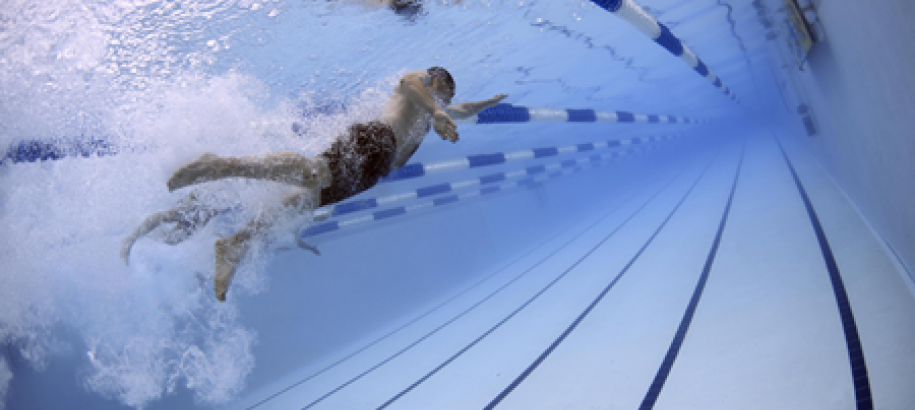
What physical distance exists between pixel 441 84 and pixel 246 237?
1612 mm

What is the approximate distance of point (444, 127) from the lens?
2834 millimetres

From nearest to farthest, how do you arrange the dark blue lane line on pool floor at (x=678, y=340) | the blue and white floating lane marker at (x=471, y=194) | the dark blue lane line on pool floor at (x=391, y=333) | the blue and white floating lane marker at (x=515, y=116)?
the dark blue lane line on pool floor at (x=678, y=340), the dark blue lane line on pool floor at (x=391, y=333), the blue and white floating lane marker at (x=515, y=116), the blue and white floating lane marker at (x=471, y=194)

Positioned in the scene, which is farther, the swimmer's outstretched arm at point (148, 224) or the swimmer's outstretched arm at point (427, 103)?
the swimmer's outstretched arm at point (148, 224)

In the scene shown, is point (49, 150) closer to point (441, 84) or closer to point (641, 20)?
point (441, 84)

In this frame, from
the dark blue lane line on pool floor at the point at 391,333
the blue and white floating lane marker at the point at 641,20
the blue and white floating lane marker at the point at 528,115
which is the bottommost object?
the dark blue lane line on pool floor at the point at 391,333

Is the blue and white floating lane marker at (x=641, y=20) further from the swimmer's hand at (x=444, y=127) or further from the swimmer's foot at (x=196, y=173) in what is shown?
the swimmer's foot at (x=196, y=173)

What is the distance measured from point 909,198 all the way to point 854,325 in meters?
0.66

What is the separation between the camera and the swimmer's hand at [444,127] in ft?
9.12

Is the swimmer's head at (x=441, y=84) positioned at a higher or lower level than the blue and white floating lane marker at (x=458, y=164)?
higher

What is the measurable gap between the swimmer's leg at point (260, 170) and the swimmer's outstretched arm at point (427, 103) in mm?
695

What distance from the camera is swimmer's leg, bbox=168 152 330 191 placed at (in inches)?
96.9

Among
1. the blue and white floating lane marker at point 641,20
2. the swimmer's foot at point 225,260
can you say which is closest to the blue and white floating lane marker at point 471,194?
the swimmer's foot at point 225,260

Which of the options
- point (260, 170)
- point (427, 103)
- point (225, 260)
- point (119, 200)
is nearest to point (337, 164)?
point (260, 170)

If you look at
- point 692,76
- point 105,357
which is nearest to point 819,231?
point 105,357
